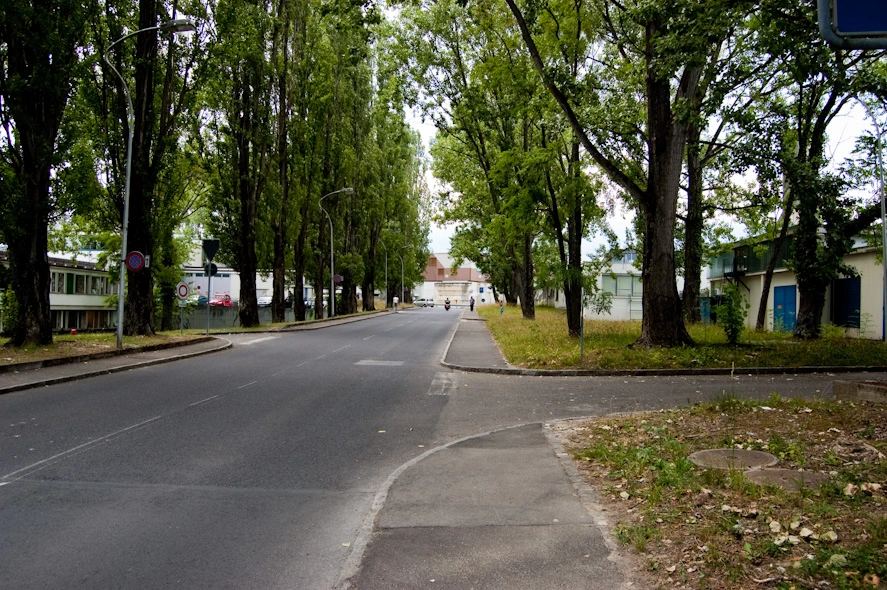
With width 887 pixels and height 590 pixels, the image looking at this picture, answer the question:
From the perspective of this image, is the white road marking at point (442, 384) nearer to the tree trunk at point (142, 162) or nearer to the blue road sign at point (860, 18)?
the blue road sign at point (860, 18)

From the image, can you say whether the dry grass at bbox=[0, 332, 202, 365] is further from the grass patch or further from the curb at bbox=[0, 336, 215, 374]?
the grass patch

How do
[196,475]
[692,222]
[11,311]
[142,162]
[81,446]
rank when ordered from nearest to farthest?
1. [196,475]
2. [81,446]
3. [11,311]
4. [142,162]
5. [692,222]

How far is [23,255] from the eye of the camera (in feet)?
53.4

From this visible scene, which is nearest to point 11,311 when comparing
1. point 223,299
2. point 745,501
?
point 745,501

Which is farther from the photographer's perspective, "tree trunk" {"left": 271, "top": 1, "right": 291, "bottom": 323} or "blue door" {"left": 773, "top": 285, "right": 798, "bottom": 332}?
"blue door" {"left": 773, "top": 285, "right": 798, "bottom": 332}

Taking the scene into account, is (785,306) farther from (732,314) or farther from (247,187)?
(247,187)

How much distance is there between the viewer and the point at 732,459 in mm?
5965

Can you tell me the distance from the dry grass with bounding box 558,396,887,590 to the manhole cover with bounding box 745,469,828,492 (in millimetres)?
129

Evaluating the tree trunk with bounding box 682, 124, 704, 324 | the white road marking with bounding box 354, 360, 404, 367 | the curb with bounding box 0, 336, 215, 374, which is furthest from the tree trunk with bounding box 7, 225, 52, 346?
the tree trunk with bounding box 682, 124, 704, 324

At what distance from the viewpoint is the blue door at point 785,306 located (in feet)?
111

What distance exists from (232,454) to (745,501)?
16.9ft

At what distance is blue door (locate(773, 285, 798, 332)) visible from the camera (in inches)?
1337

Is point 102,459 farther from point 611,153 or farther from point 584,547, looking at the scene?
point 611,153

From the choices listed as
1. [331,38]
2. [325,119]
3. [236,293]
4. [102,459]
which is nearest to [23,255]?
[102,459]
